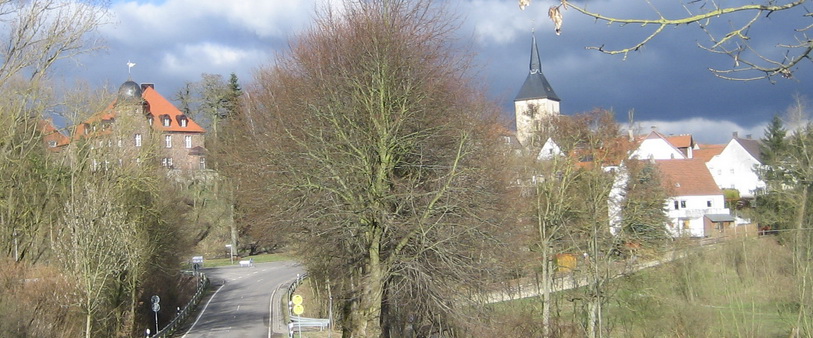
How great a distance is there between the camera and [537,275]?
32500mm

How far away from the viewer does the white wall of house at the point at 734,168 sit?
8575 centimetres

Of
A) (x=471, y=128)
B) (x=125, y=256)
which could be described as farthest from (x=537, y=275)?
(x=125, y=256)

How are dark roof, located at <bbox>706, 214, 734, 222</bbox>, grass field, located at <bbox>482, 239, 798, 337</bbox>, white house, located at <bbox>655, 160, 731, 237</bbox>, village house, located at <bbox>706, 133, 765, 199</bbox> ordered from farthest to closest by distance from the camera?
1. village house, located at <bbox>706, 133, 765, 199</bbox>
2. white house, located at <bbox>655, 160, 731, 237</bbox>
3. dark roof, located at <bbox>706, 214, 734, 222</bbox>
4. grass field, located at <bbox>482, 239, 798, 337</bbox>

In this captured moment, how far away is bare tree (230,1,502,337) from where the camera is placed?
21.5 meters

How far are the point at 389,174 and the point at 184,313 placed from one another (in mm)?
18382

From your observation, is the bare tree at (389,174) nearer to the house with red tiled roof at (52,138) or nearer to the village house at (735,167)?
the house with red tiled roof at (52,138)

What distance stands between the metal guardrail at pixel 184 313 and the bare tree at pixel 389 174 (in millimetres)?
10194

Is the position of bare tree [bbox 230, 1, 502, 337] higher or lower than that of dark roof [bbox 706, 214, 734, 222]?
higher

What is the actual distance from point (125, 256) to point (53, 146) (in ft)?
40.0

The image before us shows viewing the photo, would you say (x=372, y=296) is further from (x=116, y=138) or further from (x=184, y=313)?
(x=184, y=313)

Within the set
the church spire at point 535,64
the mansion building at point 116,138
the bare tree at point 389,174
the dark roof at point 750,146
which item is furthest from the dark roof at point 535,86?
the bare tree at point 389,174

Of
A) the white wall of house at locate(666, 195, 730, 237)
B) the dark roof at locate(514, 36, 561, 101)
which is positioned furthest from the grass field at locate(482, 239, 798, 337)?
the dark roof at locate(514, 36, 561, 101)

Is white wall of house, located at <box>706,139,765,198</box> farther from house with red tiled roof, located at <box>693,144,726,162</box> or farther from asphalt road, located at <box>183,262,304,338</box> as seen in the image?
asphalt road, located at <box>183,262,304,338</box>

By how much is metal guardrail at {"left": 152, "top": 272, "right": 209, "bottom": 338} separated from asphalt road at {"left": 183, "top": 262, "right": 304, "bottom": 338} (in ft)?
1.80
